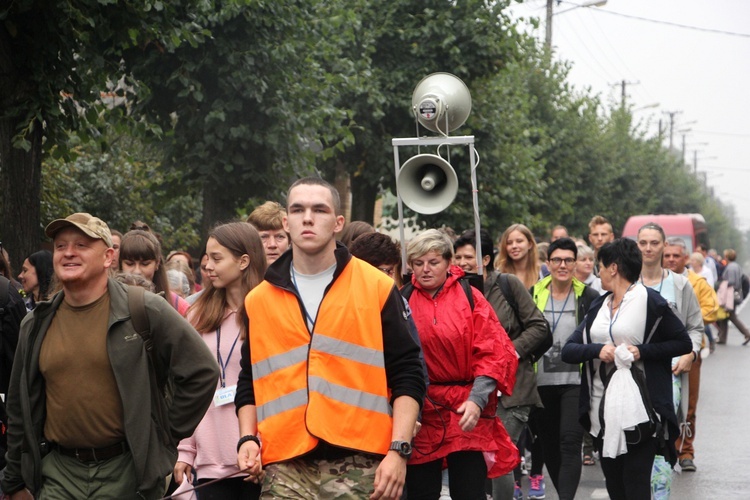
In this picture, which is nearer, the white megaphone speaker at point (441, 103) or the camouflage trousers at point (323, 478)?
the camouflage trousers at point (323, 478)

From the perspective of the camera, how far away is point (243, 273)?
5.80m

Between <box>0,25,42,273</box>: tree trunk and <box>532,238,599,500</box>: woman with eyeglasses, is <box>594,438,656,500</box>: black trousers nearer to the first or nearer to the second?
<box>532,238,599,500</box>: woman with eyeglasses

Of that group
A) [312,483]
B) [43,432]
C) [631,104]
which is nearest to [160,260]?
[43,432]

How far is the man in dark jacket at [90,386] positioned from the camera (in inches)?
175

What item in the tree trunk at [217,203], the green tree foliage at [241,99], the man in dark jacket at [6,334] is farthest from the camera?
the tree trunk at [217,203]

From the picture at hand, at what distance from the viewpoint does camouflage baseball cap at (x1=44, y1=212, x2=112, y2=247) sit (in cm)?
453

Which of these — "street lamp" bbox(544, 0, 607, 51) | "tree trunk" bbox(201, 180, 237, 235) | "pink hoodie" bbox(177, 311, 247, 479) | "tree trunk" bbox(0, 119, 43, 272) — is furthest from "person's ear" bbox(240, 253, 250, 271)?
"street lamp" bbox(544, 0, 607, 51)

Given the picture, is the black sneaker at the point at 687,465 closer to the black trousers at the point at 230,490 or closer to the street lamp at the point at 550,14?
the black trousers at the point at 230,490

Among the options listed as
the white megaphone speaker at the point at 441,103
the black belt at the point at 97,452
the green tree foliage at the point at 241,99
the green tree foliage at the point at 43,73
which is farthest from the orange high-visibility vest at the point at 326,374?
the green tree foliage at the point at 241,99

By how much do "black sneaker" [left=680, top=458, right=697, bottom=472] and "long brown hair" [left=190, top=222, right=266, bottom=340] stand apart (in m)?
5.60

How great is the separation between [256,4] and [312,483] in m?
9.64

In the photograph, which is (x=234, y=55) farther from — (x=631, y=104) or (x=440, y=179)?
(x=631, y=104)

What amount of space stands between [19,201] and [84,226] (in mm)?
5908

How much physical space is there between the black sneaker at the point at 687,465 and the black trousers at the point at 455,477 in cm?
453
